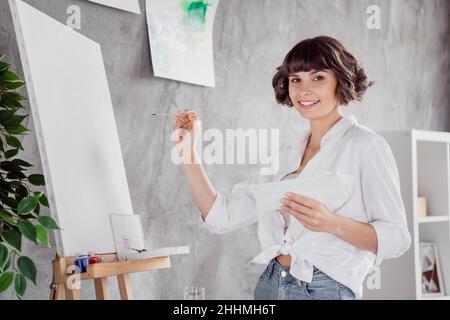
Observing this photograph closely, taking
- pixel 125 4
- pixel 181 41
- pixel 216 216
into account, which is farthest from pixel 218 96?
pixel 216 216

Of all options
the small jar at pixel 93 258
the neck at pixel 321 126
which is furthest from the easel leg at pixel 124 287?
the neck at pixel 321 126

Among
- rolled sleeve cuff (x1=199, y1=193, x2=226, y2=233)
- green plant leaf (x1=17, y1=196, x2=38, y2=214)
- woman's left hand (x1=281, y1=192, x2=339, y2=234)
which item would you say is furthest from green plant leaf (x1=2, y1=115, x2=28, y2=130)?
woman's left hand (x1=281, y1=192, x2=339, y2=234)

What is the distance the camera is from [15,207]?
170cm

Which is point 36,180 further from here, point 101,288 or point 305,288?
point 305,288

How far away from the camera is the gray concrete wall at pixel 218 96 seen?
2.26 m

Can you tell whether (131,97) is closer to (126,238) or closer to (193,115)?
(193,115)

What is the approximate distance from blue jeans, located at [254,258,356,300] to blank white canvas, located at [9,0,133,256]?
1.49ft

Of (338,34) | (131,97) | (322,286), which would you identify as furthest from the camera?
(338,34)

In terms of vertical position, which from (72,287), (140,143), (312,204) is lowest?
(72,287)

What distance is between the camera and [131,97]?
7.61 ft

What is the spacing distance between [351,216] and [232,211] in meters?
0.38

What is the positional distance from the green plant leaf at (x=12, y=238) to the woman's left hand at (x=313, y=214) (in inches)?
26.0

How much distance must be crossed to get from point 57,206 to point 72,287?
0.66 ft
